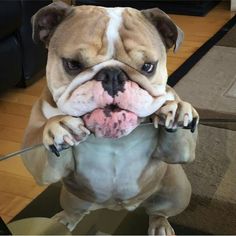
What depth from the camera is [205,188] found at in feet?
2.83

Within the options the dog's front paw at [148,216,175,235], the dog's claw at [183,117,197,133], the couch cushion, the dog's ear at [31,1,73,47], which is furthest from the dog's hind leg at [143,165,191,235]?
the couch cushion

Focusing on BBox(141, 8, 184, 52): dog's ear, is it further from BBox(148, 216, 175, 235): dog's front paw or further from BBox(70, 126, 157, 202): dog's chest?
BBox(148, 216, 175, 235): dog's front paw

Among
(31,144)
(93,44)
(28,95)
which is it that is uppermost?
(93,44)

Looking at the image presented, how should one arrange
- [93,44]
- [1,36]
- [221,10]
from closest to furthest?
[93,44]
[1,36]
[221,10]

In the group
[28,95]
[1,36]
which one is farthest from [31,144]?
[28,95]

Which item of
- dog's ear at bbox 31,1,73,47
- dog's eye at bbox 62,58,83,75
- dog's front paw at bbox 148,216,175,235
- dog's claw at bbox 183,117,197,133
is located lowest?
dog's front paw at bbox 148,216,175,235

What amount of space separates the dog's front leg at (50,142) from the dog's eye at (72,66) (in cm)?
7

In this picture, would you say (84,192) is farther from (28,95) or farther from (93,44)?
(28,95)

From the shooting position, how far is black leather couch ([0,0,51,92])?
167cm

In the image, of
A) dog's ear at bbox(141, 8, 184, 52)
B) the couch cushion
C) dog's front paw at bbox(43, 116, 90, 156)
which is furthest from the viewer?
the couch cushion

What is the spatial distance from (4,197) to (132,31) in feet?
1.36

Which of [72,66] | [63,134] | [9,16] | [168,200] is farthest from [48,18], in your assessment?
[9,16]

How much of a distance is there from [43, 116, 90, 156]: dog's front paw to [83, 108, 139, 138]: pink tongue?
0.01 meters

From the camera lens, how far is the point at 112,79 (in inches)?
27.8
